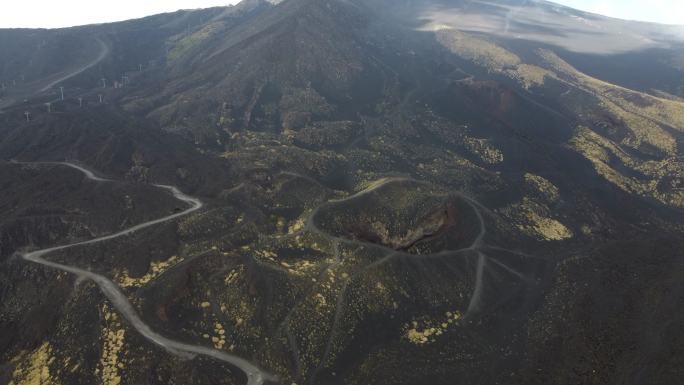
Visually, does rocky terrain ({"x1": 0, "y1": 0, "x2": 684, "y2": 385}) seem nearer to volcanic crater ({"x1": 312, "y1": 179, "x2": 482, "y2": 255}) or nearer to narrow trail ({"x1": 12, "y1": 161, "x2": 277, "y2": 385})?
volcanic crater ({"x1": 312, "y1": 179, "x2": 482, "y2": 255})

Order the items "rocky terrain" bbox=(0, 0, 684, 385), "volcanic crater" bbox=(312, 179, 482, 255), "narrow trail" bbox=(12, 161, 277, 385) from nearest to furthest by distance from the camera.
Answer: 1. "narrow trail" bbox=(12, 161, 277, 385)
2. "rocky terrain" bbox=(0, 0, 684, 385)
3. "volcanic crater" bbox=(312, 179, 482, 255)

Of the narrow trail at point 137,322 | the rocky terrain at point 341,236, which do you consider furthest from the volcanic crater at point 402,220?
the narrow trail at point 137,322

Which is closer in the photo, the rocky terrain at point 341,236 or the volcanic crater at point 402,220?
the rocky terrain at point 341,236

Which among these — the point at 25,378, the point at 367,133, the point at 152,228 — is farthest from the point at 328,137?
the point at 25,378

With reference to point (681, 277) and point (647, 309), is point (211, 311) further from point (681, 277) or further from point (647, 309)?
point (681, 277)

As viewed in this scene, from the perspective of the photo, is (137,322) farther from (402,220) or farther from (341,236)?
(402,220)

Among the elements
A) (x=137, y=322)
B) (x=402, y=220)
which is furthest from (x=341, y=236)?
(x=137, y=322)

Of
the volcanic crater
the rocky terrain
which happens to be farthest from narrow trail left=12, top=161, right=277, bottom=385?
the volcanic crater

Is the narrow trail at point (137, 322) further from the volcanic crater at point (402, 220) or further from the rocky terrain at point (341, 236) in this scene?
the volcanic crater at point (402, 220)

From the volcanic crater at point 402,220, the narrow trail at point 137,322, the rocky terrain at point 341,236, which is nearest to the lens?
the narrow trail at point 137,322
